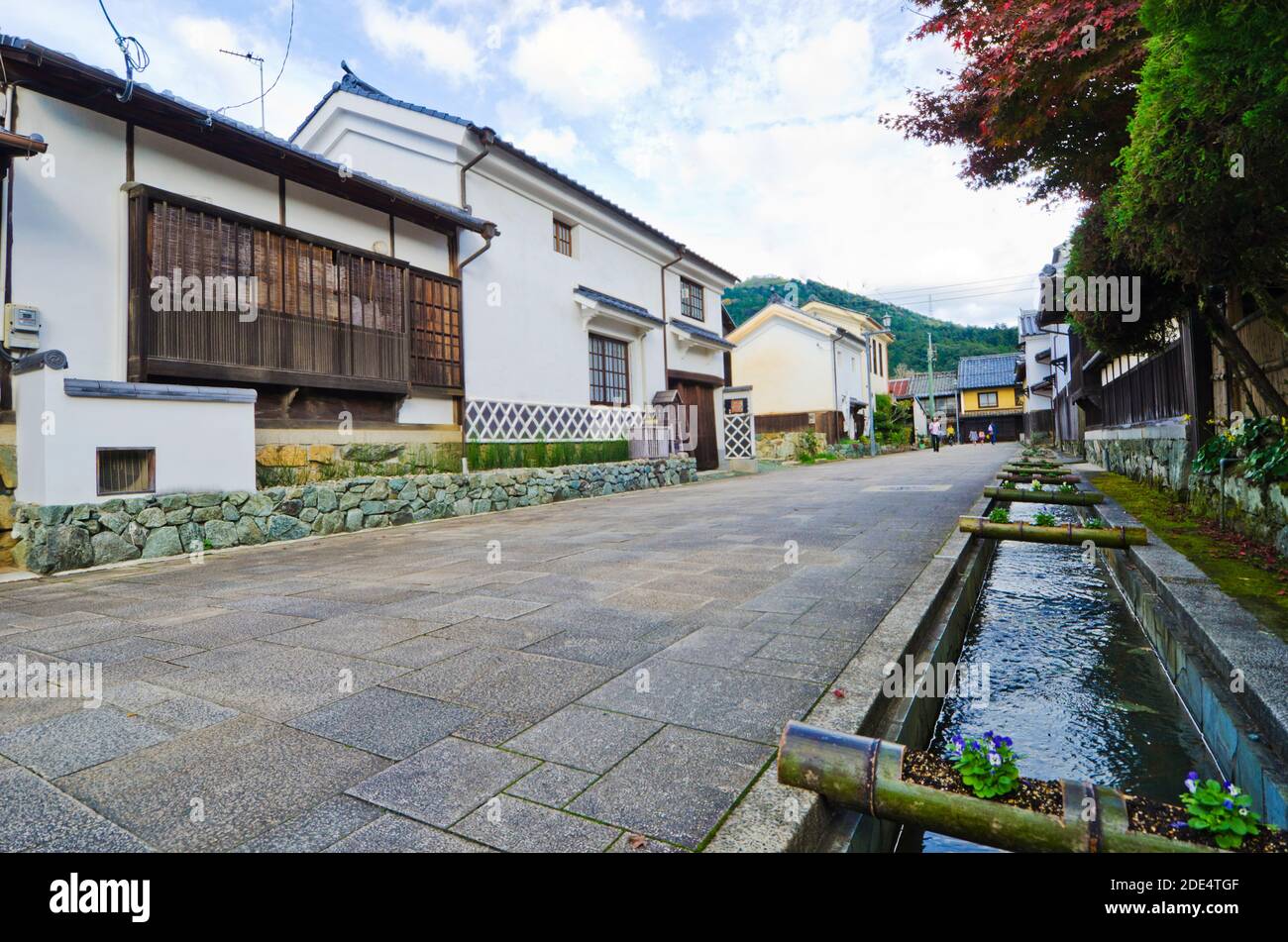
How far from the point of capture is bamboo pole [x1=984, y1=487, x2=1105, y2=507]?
7.91m

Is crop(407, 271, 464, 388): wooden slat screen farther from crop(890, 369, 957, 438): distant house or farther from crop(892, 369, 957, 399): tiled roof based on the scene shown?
crop(892, 369, 957, 399): tiled roof

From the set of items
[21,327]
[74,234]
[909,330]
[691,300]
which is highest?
[909,330]

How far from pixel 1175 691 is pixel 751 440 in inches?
740

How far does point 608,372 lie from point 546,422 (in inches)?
129

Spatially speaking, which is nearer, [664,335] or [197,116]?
[197,116]

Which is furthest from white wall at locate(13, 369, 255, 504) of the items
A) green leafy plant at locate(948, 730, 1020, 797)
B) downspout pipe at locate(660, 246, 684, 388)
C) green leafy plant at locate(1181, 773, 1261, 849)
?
downspout pipe at locate(660, 246, 684, 388)

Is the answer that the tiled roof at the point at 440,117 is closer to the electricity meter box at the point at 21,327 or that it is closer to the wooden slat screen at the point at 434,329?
the wooden slat screen at the point at 434,329

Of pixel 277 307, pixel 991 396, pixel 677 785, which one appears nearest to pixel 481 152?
pixel 277 307

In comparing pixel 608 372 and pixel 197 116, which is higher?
pixel 197 116

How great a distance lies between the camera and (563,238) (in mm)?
14906

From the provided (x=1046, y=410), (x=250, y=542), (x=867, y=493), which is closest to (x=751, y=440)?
(x=867, y=493)

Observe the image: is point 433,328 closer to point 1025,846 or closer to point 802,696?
point 802,696

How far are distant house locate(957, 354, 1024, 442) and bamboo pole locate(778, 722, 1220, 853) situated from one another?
5105cm

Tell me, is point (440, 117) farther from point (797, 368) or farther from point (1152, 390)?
point (797, 368)
